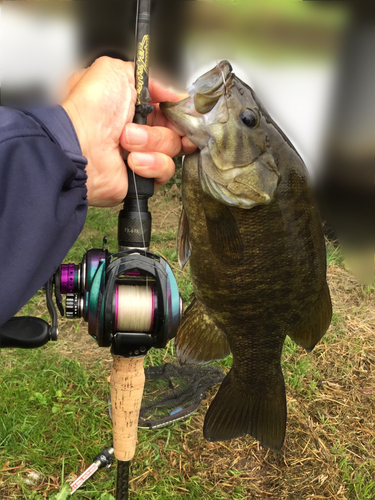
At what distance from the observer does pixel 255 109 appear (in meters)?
1.38

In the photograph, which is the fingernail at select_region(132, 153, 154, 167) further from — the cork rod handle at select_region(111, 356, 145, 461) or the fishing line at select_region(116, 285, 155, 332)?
the cork rod handle at select_region(111, 356, 145, 461)

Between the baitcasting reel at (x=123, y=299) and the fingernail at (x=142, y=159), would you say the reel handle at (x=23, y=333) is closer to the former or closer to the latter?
the baitcasting reel at (x=123, y=299)

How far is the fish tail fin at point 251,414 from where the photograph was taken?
1.65 m

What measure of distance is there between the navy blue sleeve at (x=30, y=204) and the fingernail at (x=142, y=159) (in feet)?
0.90

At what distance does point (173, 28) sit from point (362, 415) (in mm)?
2613

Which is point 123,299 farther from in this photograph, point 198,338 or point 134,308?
point 198,338

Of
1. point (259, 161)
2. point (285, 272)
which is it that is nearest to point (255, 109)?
point (259, 161)

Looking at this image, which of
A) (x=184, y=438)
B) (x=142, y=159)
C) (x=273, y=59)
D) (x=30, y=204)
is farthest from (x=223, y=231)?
(x=273, y=59)

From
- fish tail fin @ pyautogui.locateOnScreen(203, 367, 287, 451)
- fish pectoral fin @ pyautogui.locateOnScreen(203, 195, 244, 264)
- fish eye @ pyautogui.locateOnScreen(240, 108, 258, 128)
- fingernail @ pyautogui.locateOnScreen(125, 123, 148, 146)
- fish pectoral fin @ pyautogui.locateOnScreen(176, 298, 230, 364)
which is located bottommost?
fish tail fin @ pyautogui.locateOnScreen(203, 367, 287, 451)

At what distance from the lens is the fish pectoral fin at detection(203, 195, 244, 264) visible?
4.68 feet

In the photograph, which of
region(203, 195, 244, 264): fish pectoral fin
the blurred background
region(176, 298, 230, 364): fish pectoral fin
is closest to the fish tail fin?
region(176, 298, 230, 364): fish pectoral fin

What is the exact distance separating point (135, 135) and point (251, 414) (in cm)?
116

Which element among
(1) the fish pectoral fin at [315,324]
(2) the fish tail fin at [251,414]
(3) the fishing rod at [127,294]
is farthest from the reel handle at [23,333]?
(1) the fish pectoral fin at [315,324]

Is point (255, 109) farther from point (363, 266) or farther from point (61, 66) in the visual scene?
point (363, 266)
